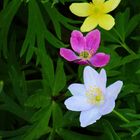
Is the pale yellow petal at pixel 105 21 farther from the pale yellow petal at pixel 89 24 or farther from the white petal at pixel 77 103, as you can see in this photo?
the white petal at pixel 77 103

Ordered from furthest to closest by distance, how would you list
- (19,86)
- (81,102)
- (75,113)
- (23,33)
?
1. (23,33)
2. (19,86)
3. (75,113)
4. (81,102)

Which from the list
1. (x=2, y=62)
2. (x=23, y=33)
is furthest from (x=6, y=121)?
(x=23, y=33)

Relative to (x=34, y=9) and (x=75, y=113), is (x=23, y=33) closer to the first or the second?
(x=34, y=9)

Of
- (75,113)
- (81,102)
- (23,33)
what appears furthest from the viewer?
(23,33)

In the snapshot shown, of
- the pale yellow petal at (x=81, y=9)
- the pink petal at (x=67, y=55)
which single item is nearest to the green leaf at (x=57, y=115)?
the pink petal at (x=67, y=55)

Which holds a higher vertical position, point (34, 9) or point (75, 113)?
point (34, 9)

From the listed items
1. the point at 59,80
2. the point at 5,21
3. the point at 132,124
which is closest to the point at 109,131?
the point at 132,124

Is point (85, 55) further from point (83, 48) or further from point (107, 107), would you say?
point (107, 107)
